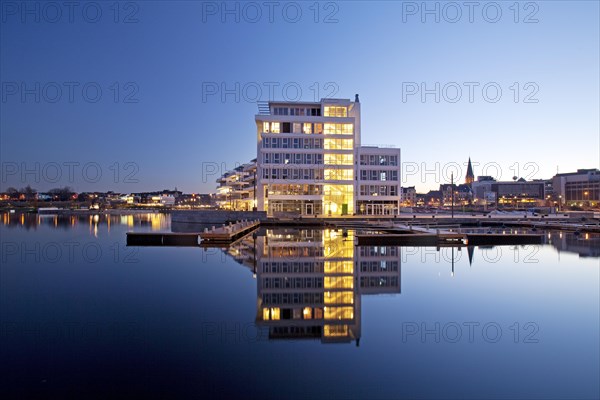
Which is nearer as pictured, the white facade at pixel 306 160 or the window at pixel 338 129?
the white facade at pixel 306 160

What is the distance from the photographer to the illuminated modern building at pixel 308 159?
81.4 metres

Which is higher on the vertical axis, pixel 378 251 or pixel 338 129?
pixel 338 129

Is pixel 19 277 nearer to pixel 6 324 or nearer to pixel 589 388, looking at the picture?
pixel 6 324

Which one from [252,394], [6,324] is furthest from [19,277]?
[252,394]

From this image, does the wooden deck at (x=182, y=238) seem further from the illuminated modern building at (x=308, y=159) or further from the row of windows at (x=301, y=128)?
the row of windows at (x=301, y=128)

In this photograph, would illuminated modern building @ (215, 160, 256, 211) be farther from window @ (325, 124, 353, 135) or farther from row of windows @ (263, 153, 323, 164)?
window @ (325, 124, 353, 135)

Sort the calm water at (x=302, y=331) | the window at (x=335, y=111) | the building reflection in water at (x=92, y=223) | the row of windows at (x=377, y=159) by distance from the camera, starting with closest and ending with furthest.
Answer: the calm water at (x=302, y=331) < the building reflection in water at (x=92, y=223) < the window at (x=335, y=111) < the row of windows at (x=377, y=159)

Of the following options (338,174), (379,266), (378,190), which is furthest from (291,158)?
(379,266)

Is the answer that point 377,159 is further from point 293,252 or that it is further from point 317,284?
point 317,284

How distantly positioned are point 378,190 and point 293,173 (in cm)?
1762

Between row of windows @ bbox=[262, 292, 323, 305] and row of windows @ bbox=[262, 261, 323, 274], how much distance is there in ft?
17.2

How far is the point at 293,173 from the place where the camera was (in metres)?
81.9

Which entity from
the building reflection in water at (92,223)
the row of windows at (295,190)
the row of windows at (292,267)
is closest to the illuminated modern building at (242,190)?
the row of windows at (295,190)

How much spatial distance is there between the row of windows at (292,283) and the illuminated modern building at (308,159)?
189 ft
